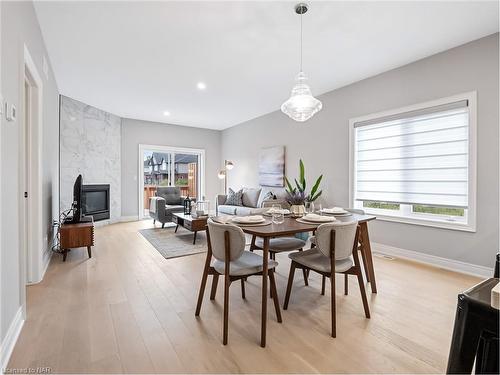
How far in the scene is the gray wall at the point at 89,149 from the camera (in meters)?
4.92

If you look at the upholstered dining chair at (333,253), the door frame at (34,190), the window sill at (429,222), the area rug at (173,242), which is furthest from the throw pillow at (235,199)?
the upholstered dining chair at (333,253)

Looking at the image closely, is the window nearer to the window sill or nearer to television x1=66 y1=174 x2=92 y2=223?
the window sill

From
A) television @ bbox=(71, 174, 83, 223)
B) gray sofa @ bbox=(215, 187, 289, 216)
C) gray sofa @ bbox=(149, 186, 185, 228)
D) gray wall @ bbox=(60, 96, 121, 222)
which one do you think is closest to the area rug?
gray sofa @ bbox=(149, 186, 185, 228)

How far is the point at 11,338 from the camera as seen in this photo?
1.59 metres

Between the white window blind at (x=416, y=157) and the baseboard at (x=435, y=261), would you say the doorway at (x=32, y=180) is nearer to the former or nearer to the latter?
the white window blind at (x=416, y=157)

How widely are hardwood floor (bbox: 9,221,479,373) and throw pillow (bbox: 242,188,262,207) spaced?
9.75ft

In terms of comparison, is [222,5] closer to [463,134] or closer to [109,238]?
[463,134]

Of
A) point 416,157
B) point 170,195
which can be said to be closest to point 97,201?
point 170,195

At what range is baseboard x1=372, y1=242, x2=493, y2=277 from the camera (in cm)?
283

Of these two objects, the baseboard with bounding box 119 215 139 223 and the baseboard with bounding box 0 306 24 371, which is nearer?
the baseboard with bounding box 0 306 24 371

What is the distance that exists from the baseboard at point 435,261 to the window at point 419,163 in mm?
422

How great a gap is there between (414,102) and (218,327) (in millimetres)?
3584

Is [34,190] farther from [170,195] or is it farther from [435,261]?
[435,261]

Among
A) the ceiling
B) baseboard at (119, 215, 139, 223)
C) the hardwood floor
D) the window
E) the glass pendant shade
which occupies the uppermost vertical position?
the ceiling
